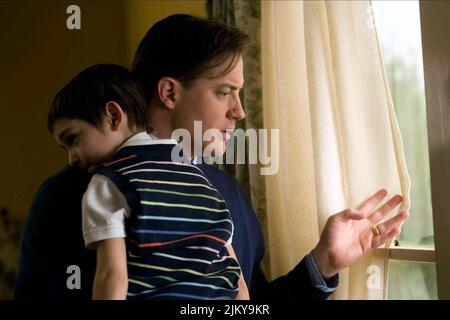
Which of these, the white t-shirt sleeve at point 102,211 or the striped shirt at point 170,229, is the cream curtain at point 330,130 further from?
the white t-shirt sleeve at point 102,211

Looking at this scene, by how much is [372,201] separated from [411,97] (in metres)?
0.21

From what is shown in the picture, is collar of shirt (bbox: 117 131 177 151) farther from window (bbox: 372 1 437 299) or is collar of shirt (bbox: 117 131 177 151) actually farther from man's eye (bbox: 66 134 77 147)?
window (bbox: 372 1 437 299)

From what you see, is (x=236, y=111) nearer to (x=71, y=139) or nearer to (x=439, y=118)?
(x=71, y=139)

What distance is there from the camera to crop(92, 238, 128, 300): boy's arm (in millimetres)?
617

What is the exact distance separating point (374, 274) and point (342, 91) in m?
0.34

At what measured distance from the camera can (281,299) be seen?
36.7 inches

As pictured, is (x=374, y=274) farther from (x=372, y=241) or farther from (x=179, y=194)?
(x=179, y=194)

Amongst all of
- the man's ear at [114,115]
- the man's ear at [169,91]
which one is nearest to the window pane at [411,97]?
the man's ear at [169,91]

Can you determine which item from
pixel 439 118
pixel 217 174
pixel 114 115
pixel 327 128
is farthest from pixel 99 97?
pixel 439 118

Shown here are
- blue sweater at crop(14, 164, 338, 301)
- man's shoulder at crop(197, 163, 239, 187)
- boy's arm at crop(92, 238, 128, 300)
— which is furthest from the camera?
man's shoulder at crop(197, 163, 239, 187)

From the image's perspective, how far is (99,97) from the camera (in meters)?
0.69

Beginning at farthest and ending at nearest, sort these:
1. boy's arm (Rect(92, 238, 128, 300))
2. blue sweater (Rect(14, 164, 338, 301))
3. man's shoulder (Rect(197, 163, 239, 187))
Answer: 1. man's shoulder (Rect(197, 163, 239, 187))
2. blue sweater (Rect(14, 164, 338, 301))
3. boy's arm (Rect(92, 238, 128, 300))

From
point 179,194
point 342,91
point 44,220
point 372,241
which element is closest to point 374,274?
point 372,241

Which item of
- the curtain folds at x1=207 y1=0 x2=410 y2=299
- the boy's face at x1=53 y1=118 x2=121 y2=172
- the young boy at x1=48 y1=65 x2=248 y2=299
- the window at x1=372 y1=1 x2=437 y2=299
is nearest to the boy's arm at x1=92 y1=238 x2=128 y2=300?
the young boy at x1=48 y1=65 x2=248 y2=299
